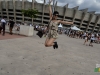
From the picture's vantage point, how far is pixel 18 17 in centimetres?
7100

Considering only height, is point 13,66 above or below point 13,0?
below

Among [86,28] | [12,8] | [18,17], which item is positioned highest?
[12,8]

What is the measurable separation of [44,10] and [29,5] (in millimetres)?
8069

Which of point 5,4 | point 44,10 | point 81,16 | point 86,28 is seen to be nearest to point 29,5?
point 44,10

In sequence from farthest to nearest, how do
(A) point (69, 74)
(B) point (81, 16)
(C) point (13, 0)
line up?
(B) point (81, 16), (C) point (13, 0), (A) point (69, 74)

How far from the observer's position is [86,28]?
2948 inches

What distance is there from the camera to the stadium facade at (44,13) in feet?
227

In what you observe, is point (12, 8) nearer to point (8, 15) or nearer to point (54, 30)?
point (8, 15)

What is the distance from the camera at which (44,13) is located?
7119 cm

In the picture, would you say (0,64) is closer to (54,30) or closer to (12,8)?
(54,30)

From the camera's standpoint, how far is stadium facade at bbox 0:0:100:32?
227 ft

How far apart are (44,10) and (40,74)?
6639cm

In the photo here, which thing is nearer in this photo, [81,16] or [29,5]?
[29,5]

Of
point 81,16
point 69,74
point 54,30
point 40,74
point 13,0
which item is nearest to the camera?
point 40,74
